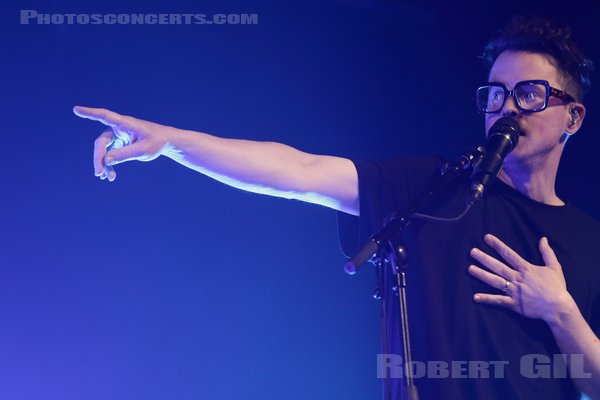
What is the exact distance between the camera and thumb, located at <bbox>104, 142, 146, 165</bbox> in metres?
1.41

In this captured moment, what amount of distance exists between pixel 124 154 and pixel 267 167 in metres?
0.42

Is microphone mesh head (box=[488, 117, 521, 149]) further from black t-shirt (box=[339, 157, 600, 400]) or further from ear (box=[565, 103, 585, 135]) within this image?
ear (box=[565, 103, 585, 135])

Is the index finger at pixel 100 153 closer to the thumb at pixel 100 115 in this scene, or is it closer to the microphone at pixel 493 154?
the thumb at pixel 100 115

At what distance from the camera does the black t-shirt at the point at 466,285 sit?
167 cm

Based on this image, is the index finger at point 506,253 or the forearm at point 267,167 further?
the index finger at point 506,253

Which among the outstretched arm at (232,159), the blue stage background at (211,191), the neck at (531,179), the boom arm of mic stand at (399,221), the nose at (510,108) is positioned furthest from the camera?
the blue stage background at (211,191)

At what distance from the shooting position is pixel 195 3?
2.79 metres

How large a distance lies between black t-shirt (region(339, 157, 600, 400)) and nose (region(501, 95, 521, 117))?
228 millimetres

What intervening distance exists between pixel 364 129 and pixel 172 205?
3.27ft

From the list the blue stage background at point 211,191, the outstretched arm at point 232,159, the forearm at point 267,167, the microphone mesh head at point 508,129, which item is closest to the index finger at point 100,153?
the outstretched arm at point 232,159

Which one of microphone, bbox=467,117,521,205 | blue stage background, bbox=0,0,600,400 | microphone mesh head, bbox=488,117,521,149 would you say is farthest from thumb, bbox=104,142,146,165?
blue stage background, bbox=0,0,600,400

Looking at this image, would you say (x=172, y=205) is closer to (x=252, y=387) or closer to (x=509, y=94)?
(x=252, y=387)

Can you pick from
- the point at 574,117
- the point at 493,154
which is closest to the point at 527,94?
the point at 574,117

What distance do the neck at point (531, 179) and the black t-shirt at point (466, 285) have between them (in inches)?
2.2
